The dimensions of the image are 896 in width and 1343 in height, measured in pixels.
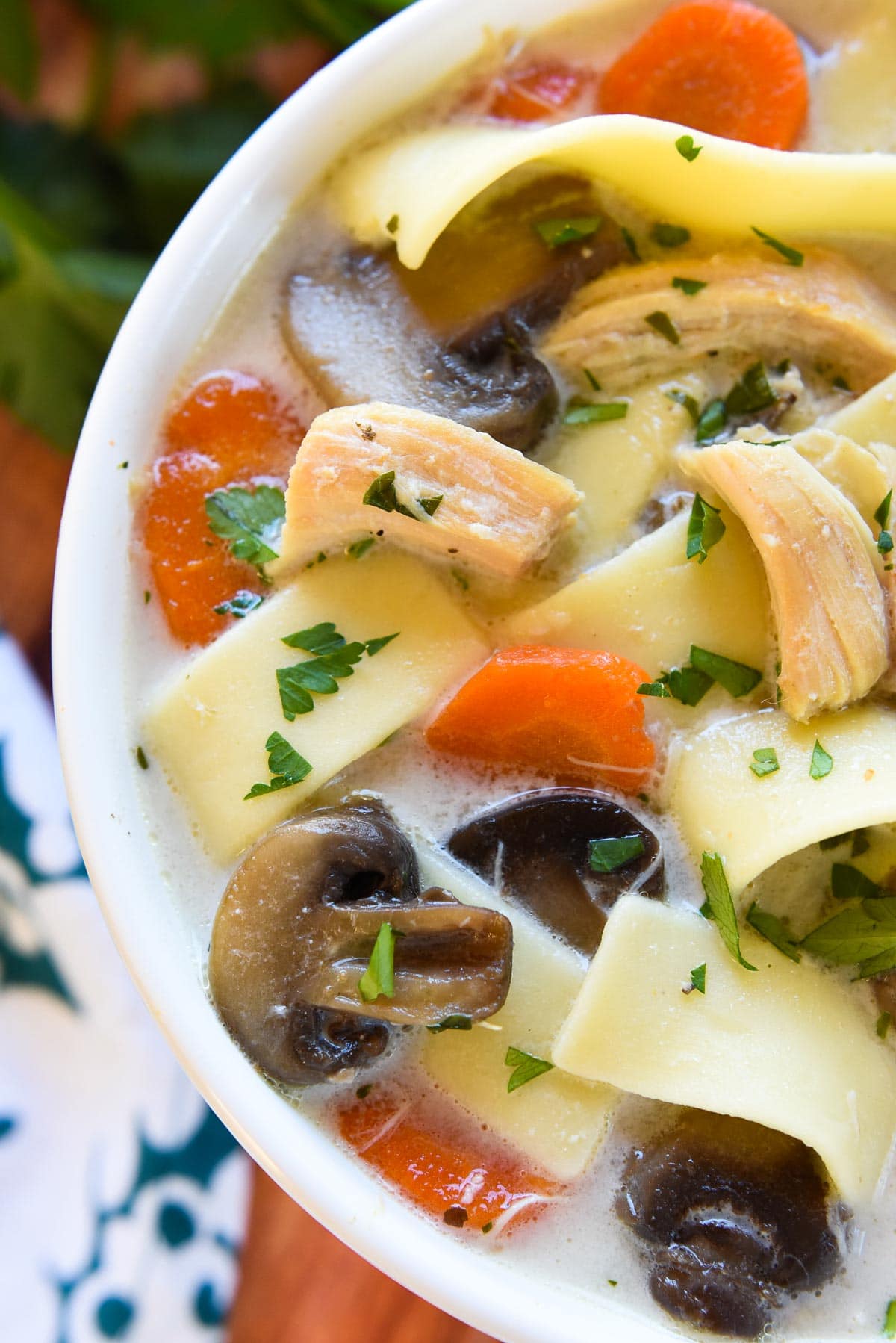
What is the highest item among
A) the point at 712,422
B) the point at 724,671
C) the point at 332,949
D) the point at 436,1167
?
the point at 712,422

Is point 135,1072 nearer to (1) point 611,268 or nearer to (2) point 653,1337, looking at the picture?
(2) point 653,1337

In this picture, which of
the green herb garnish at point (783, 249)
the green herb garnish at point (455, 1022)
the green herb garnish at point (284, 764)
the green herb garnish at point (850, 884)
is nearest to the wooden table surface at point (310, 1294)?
the green herb garnish at point (455, 1022)

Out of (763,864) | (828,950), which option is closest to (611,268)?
(763,864)

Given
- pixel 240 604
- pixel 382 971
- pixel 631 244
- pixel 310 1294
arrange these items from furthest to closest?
pixel 310 1294, pixel 631 244, pixel 240 604, pixel 382 971

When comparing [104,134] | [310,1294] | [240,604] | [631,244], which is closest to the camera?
[240,604]

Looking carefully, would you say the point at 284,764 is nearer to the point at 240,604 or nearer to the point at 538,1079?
the point at 240,604

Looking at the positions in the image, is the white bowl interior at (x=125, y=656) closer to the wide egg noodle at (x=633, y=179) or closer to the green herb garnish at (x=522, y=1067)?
the wide egg noodle at (x=633, y=179)

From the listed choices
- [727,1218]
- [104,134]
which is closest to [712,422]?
[727,1218]
